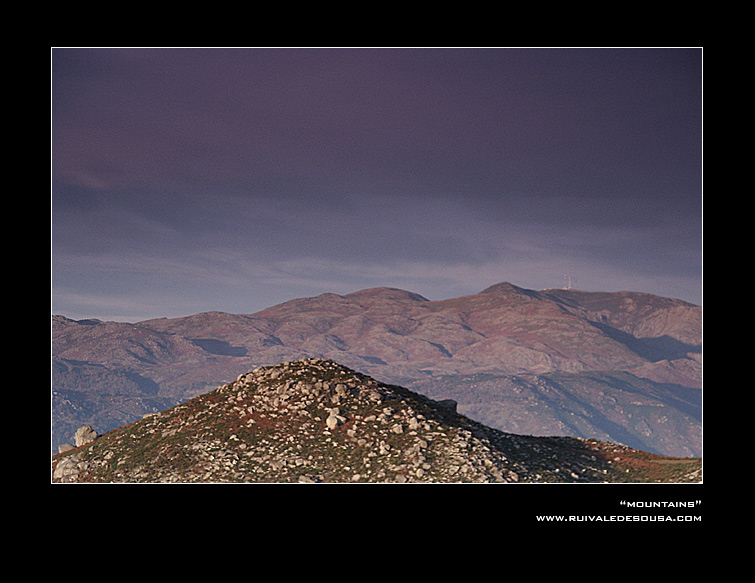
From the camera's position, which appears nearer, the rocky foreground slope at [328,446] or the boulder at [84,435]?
the rocky foreground slope at [328,446]

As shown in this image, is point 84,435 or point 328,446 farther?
point 84,435

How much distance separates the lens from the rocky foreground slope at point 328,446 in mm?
20453

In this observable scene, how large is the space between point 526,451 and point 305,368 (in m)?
10.8

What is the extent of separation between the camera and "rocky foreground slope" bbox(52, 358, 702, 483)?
2045 centimetres

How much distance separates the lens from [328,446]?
21828 mm

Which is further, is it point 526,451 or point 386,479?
point 526,451

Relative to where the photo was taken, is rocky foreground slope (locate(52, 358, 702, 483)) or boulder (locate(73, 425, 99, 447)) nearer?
rocky foreground slope (locate(52, 358, 702, 483))

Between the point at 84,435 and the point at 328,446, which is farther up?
the point at 328,446
